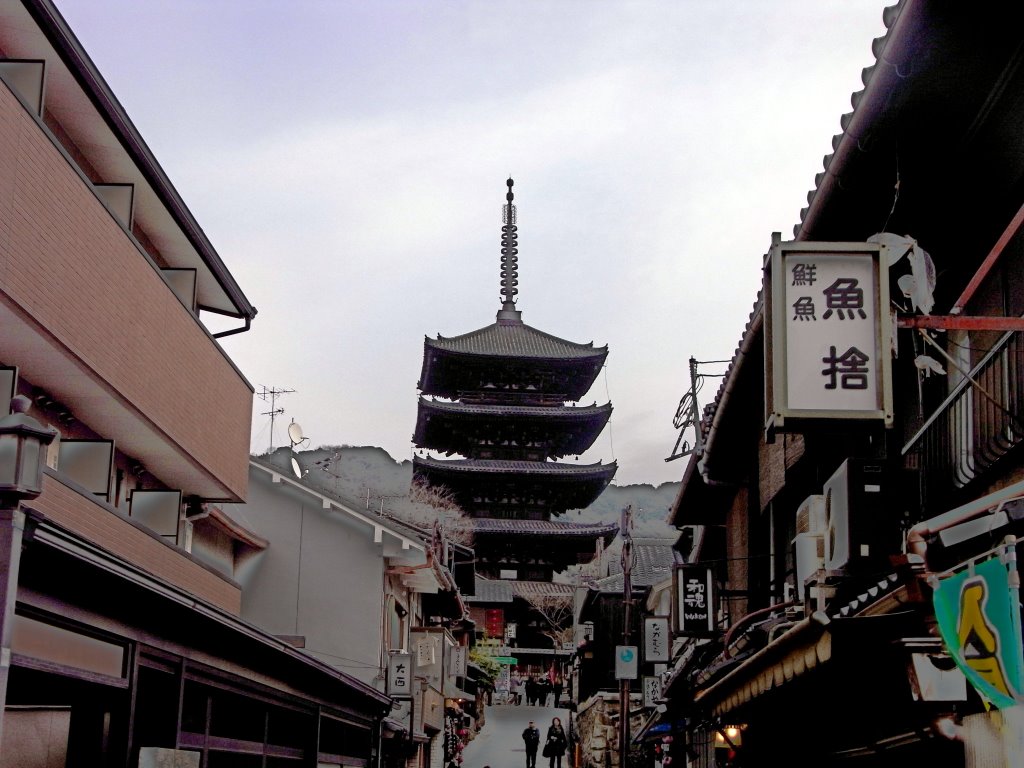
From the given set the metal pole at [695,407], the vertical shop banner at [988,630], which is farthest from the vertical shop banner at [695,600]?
the vertical shop banner at [988,630]

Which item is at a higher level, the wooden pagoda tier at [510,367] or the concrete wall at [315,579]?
the wooden pagoda tier at [510,367]

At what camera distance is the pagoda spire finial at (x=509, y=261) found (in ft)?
218

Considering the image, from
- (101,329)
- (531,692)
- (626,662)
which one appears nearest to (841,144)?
(101,329)

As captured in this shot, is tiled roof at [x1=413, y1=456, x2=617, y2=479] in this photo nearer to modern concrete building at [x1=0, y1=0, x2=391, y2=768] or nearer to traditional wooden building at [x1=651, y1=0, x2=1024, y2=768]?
modern concrete building at [x1=0, y1=0, x2=391, y2=768]

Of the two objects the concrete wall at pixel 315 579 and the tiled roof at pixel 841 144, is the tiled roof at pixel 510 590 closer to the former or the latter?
the concrete wall at pixel 315 579

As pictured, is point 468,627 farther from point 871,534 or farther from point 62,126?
point 871,534

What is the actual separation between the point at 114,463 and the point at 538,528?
48525 millimetres

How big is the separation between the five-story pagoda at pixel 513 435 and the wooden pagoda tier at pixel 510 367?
0.05 metres

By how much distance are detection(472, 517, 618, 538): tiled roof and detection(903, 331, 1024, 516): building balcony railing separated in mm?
52321

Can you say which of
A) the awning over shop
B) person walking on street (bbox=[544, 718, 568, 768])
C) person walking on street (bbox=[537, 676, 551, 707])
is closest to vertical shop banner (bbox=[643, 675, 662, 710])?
person walking on street (bbox=[544, 718, 568, 768])

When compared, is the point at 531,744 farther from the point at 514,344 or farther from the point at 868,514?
the point at 514,344

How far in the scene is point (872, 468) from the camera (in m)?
9.45

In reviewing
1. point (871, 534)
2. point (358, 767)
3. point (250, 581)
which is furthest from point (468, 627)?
point (871, 534)

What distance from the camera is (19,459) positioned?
6.05m
